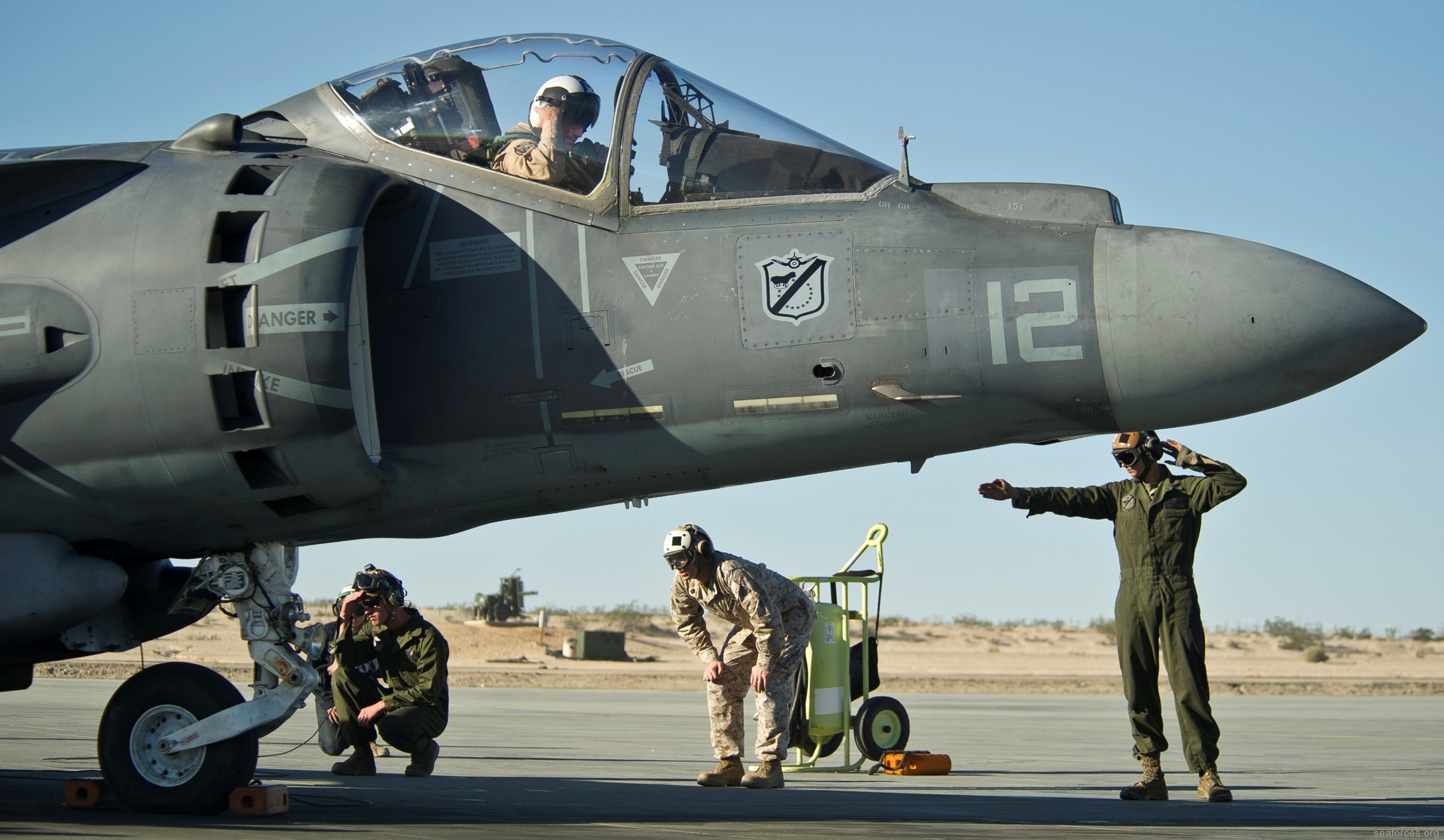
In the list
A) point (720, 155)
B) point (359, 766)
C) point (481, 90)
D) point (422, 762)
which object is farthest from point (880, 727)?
point (481, 90)

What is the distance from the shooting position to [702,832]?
6.02 metres

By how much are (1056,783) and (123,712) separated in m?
5.94

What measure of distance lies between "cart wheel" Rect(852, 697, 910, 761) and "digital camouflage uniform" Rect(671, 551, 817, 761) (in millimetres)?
1790

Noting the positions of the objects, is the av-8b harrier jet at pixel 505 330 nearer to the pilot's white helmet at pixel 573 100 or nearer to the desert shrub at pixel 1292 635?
the pilot's white helmet at pixel 573 100

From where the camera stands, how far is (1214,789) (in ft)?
26.2

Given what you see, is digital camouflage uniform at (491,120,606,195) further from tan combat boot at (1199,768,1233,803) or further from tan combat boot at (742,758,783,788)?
tan combat boot at (1199,768,1233,803)

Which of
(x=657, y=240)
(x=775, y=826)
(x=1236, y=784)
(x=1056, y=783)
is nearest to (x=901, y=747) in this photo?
(x=1056, y=783)

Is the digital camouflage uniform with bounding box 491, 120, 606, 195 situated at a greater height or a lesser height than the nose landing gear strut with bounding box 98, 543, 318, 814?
greater

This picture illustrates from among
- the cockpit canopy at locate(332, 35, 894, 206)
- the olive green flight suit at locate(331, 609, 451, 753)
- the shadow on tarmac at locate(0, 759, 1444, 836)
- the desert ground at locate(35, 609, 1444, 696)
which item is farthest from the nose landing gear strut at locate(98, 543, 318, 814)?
the desert ground at locate(35, 609, 1444, 696)

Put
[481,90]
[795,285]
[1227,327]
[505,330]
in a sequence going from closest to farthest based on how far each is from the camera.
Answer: [1227,327], [795,285], [505,330], [481,90]

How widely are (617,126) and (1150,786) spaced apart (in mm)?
4778

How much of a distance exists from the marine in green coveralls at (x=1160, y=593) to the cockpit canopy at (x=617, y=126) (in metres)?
2.34

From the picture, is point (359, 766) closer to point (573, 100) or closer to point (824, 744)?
point (824, 744)

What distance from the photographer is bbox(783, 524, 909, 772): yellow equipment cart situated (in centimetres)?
972
